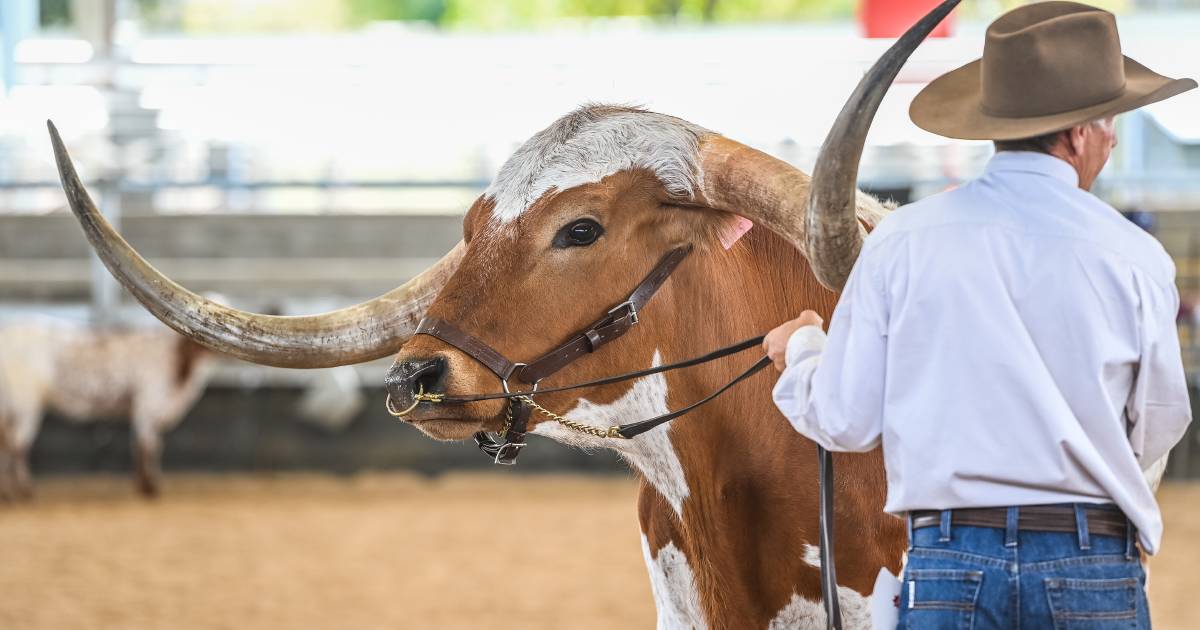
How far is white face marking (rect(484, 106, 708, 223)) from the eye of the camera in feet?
8.78

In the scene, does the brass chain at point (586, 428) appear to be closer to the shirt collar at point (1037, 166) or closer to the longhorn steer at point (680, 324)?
the longhorn steer at point (680, 324)

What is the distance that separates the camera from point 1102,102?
6.39 ft

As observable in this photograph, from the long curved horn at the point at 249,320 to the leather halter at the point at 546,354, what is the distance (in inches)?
19.0

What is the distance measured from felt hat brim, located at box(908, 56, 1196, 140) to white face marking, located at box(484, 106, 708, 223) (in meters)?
0.58

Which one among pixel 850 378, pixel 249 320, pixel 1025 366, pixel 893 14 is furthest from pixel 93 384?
pixel 1025 366

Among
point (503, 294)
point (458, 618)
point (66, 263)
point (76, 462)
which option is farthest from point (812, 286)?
point (66, 263)

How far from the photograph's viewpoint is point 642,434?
2.76m

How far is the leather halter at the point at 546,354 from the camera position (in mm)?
2574

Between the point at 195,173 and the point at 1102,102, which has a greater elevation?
the point at 1102,102

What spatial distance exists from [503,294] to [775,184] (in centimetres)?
60

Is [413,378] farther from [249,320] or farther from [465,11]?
[465,11]

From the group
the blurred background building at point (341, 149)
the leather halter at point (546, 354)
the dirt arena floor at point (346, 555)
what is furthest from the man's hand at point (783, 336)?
the dirt arena floor at point (346, 555)

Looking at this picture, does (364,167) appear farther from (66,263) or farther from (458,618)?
(458,618)

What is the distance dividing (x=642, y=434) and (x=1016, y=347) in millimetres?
1077
